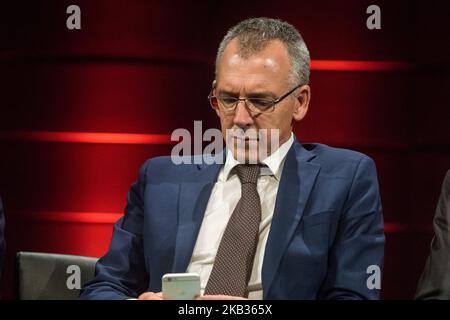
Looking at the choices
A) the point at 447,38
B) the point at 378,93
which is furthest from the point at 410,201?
the point at 447,38

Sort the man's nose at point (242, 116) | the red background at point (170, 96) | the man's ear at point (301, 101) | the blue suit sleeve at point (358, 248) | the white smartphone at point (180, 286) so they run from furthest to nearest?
the red background at point (170, 96) → the man's ear at point (301, 101) → the man's nose at point (242, 116) → the blue suit sleeve at point (358, 248) → the white smartphone at point (180, 286)

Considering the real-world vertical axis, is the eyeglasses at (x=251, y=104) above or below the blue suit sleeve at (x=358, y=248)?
above

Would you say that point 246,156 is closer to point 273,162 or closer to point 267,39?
point 273,162

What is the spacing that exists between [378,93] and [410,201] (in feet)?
1.51

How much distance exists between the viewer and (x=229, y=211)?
6.71 feet

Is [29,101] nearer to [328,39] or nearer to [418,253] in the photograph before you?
[328,39]

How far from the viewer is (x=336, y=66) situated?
314 centimetres

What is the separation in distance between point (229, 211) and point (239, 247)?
0.15m

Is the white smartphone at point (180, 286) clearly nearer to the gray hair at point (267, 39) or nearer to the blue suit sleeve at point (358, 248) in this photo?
the blue suit sleeve at point (358, 248)

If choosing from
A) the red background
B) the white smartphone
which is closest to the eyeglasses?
the white smartphone

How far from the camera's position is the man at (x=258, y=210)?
1.90 m

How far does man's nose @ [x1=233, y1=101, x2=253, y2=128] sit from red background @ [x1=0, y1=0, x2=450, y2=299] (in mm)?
1168

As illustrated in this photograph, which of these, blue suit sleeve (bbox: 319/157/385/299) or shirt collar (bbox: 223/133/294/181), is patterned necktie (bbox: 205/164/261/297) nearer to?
shirt collar (bbox: 223/133/294/181)

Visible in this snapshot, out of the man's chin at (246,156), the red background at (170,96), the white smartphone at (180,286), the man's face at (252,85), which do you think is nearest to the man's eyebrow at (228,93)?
the man's face at (252,85)
